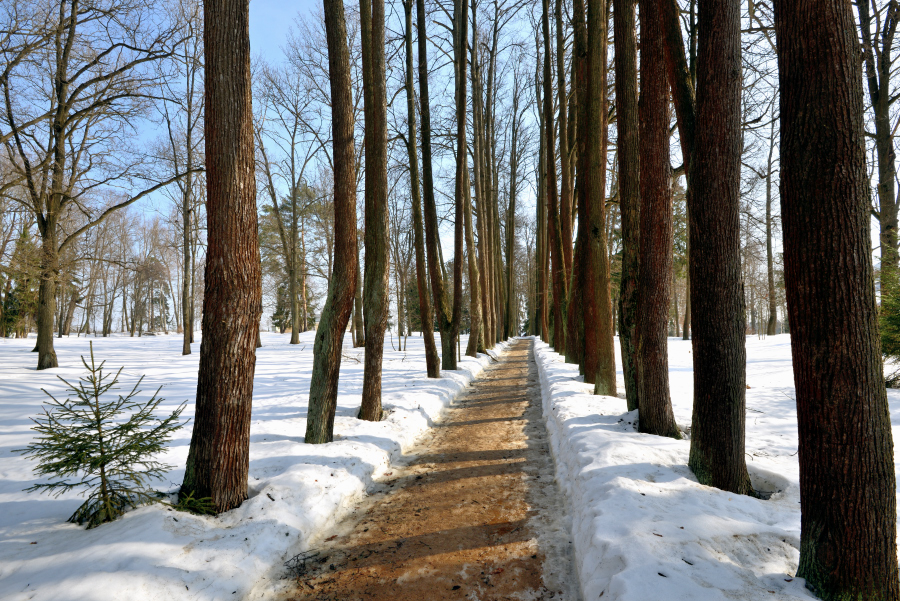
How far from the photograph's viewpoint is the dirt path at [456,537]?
9.63 feet

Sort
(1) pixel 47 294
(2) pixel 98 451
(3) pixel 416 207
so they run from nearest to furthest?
(2) pixel 98 451, (3) pixel 416 207, (1) pixel 47 294

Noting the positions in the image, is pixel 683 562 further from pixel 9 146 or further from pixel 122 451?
pixel 9 146

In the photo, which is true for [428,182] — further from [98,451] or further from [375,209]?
[98,451]

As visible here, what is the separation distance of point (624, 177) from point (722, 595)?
5184 millimetres

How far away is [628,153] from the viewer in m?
6.20

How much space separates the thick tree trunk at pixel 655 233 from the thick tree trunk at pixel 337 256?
3.74m

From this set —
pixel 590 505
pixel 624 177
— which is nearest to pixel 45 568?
pixel 590 505

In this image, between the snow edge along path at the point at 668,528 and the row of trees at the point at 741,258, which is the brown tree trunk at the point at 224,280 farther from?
the row of trees at the point at 741,258

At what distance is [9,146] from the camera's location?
37.8ft

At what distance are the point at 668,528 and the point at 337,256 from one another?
474cm

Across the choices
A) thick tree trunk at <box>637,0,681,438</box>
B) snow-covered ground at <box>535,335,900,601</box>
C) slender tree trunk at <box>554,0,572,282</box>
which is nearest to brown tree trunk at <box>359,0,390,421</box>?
snow-covered ground at <box>535,335,900,601</box>

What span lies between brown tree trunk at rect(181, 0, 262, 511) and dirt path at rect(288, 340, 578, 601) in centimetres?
122

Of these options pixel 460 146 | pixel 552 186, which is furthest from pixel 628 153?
pixel 552 186

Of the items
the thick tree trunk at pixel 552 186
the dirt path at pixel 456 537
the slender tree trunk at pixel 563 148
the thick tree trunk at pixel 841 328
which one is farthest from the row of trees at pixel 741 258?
the thick tree trunk at pixel 552 186
